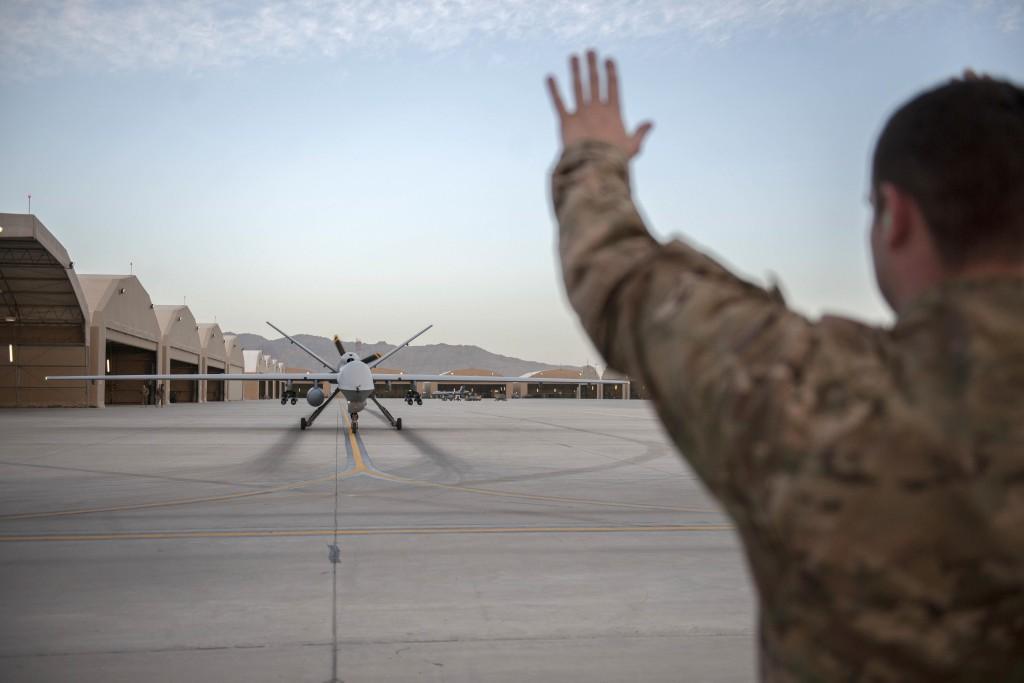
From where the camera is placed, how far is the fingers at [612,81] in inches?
53.3

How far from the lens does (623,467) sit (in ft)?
50.9

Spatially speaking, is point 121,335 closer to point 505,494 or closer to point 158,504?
point 158,504

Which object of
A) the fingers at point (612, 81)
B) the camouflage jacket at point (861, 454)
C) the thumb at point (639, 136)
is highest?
the fingers at point (612, 81)

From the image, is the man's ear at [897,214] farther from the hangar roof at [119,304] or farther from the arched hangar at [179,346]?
the arched hangar at [179,346]

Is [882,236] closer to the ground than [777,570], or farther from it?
farther from it

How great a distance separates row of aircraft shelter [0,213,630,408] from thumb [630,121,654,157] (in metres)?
31.1

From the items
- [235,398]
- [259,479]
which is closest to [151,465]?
[259,479]

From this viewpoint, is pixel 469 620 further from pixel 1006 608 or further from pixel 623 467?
pixel 623 467

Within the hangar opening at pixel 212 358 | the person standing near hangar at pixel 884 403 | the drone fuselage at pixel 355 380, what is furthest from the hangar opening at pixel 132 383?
the person standing near hangar at pixel 884 403

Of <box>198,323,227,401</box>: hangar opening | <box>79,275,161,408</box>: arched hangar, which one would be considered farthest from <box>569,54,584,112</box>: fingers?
<box>198,323,227,401</box>: hangar opening

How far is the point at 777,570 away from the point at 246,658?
13.6 ft

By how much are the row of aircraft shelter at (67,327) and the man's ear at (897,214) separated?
103 feet

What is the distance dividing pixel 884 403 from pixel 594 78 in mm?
723

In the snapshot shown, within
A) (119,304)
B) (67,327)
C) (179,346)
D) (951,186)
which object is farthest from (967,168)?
(179,346)
